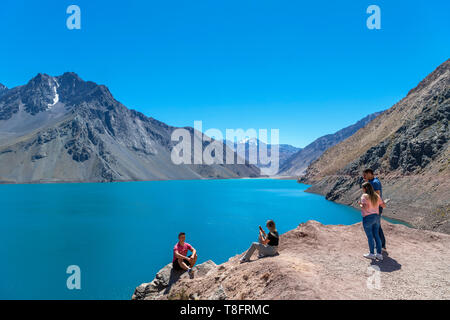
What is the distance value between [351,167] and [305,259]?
318ft

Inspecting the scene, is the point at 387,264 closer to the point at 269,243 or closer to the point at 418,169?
the point at 269,243

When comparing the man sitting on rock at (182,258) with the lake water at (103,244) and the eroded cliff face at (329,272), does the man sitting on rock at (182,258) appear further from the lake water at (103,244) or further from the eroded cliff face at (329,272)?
the lake water at (103,244)

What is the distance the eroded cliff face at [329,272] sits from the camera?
9992 millimetres

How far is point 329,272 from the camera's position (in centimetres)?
1159

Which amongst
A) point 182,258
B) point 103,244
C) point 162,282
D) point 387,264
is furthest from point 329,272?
point 103,244

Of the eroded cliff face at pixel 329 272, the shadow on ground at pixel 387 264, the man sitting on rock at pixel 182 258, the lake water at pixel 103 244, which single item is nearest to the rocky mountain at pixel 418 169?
the lake water at pixel 103 244

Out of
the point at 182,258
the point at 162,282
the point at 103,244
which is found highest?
the point at 182,258

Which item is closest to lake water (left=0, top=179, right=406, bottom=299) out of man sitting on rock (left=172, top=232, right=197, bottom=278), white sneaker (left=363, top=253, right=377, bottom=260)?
man sitting on rock (left=172, top=232, right=197, bottom=278)

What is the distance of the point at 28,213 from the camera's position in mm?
68812

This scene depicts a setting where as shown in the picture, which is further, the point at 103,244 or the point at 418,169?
the point at 418,169

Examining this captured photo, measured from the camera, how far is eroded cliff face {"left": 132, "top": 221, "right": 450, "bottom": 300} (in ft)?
32.8

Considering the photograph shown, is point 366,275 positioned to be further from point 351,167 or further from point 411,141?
point 351,167
